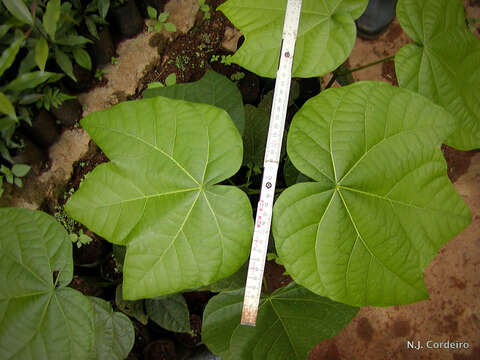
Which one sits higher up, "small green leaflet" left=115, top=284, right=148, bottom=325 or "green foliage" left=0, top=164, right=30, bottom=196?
"green foliage" left=0, top=164, right=30, bottom=196

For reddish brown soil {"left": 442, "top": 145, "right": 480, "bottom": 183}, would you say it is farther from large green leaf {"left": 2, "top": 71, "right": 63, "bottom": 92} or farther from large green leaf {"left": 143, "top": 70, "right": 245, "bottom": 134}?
large green leaf {"left": 2, "top": 71, "right": 63, "bottom": 92}

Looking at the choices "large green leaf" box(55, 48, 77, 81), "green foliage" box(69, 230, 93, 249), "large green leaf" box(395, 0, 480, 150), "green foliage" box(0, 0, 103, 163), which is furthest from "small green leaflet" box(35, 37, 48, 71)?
"large green leaf" box(395, 0, 480, 150)

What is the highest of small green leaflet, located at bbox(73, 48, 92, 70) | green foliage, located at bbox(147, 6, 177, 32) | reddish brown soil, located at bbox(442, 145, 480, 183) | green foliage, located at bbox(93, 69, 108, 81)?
green foliage, located at bbox(147, 6, 177, 32)

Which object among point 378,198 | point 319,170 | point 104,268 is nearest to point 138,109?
point 319,170

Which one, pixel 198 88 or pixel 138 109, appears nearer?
pixel 138 109

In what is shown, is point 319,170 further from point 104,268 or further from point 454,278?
point 454,278

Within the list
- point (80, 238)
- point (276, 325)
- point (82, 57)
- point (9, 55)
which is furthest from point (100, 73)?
point (276, 325)

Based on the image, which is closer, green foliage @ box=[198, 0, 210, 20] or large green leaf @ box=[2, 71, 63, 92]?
large green leaf @ box=[2, 71, 63, 92]
